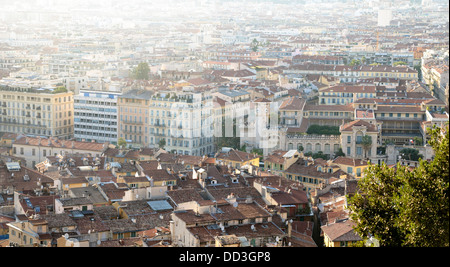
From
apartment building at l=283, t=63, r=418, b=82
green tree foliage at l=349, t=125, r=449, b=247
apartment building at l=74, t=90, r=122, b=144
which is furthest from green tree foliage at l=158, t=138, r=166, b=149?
green tree foliage at l=349, t=125, r=449, b=247

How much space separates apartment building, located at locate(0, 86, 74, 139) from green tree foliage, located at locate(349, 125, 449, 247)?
12426mm

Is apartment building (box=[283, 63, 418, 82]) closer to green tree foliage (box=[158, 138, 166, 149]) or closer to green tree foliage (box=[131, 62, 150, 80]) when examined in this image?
green tree foliage (box=[131, 62, 150, 80])

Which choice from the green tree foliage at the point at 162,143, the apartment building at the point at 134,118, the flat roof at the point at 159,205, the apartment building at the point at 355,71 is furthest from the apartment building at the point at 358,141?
the apartment building at the point at 355,71

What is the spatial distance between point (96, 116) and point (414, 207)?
12.6 meters

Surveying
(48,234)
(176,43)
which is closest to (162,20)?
(176,43)

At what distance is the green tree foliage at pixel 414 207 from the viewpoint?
2.94 m

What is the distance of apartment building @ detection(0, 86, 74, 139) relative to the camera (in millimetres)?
15461

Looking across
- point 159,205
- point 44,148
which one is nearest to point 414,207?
point 159,205

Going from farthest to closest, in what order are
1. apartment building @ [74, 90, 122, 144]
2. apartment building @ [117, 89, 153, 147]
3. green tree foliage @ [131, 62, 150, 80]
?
green tree foliage @ [131, 62, 150, 80] → apartment building @ [74, 90, 122, 144] → apartment building @ [117, 89, 153, 147]

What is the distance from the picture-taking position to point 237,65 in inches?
955

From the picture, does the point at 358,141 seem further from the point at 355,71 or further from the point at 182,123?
the point at 355,71

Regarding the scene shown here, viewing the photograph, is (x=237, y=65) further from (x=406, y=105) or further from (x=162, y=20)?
(x=162, y=20)

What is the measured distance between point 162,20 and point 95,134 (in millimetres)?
23251

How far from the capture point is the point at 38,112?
15516mm
